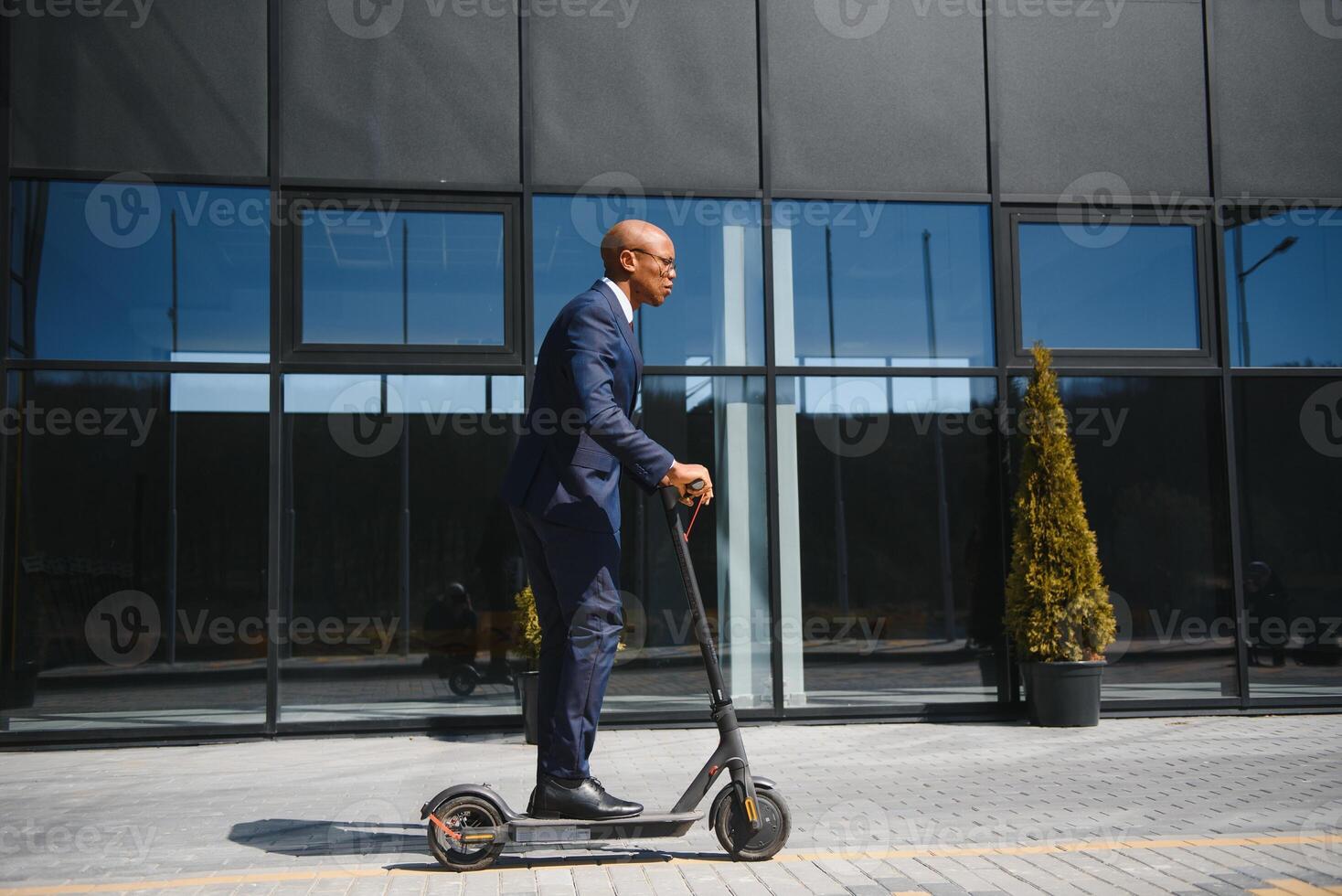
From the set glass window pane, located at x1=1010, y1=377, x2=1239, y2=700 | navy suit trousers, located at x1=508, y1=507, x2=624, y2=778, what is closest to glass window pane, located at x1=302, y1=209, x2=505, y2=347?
glass window pane, located at x1=1010, y1=377, x2=1239, y2=700

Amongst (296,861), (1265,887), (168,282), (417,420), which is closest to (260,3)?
(168,282)

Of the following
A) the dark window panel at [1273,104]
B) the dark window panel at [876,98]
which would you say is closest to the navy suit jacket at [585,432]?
the dark window panel at [876,98]

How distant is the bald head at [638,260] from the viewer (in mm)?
4316

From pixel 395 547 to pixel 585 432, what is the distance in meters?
3.88

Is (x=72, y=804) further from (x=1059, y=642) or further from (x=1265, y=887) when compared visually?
(x=1059, y=642)

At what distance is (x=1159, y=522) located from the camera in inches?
324

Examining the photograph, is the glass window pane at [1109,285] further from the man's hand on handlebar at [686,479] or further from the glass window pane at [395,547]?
the man's hand on handlebar at [686,479]

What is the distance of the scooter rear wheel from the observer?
3914 millimetres

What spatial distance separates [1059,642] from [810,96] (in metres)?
3.93

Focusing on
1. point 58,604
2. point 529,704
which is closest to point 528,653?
point 529,704

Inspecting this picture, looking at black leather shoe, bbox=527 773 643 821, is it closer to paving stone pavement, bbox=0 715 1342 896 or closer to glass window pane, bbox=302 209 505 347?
paving stone pavement, bbox=0 715 1342 896

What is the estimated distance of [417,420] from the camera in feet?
25.2

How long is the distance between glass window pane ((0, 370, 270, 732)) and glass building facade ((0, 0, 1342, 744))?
0.08ft

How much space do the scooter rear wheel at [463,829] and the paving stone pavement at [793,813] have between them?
0.08 meters
